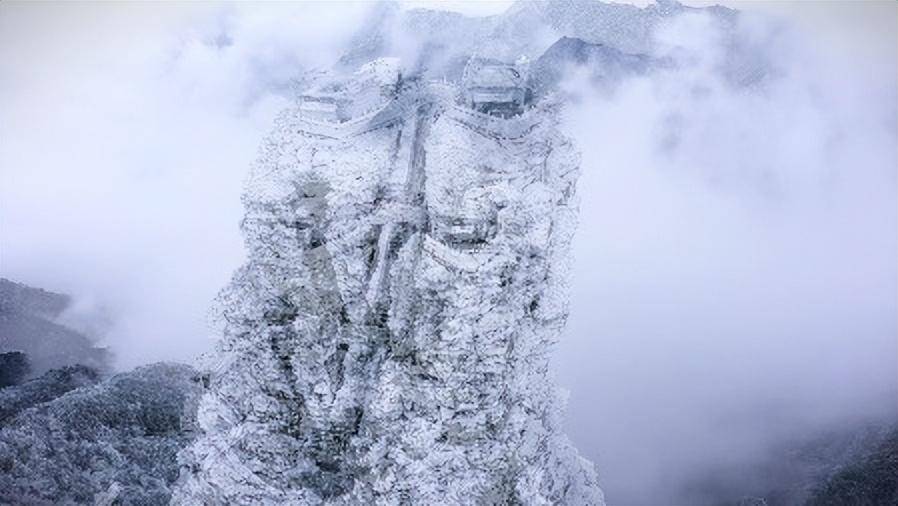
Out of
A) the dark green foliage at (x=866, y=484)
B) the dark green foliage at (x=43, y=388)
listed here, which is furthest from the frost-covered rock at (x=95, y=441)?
the dark green foliage at (x=866, y=484)

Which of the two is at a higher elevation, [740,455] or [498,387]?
[498,387]

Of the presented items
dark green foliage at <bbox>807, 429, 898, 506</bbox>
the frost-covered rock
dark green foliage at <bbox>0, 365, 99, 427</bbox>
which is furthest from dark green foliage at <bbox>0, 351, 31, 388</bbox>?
dark green foliage at <bbox>807, 429, 898, 506</bbox>

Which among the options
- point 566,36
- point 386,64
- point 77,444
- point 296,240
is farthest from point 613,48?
point 77,444

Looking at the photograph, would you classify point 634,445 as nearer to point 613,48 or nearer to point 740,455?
point 740,455

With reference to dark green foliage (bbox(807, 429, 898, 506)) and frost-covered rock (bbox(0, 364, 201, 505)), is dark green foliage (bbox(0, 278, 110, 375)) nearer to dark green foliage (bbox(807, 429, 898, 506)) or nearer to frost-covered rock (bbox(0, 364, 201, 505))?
frost-covered rock (bbox(0, 364, 201, 505))

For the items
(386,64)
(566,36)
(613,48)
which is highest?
(613,48)

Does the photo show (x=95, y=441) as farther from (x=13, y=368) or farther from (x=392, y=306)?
(x=392, y=306)

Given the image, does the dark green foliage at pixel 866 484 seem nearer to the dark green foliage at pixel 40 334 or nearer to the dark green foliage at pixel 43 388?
the dark green foliage at pixel 43 388
